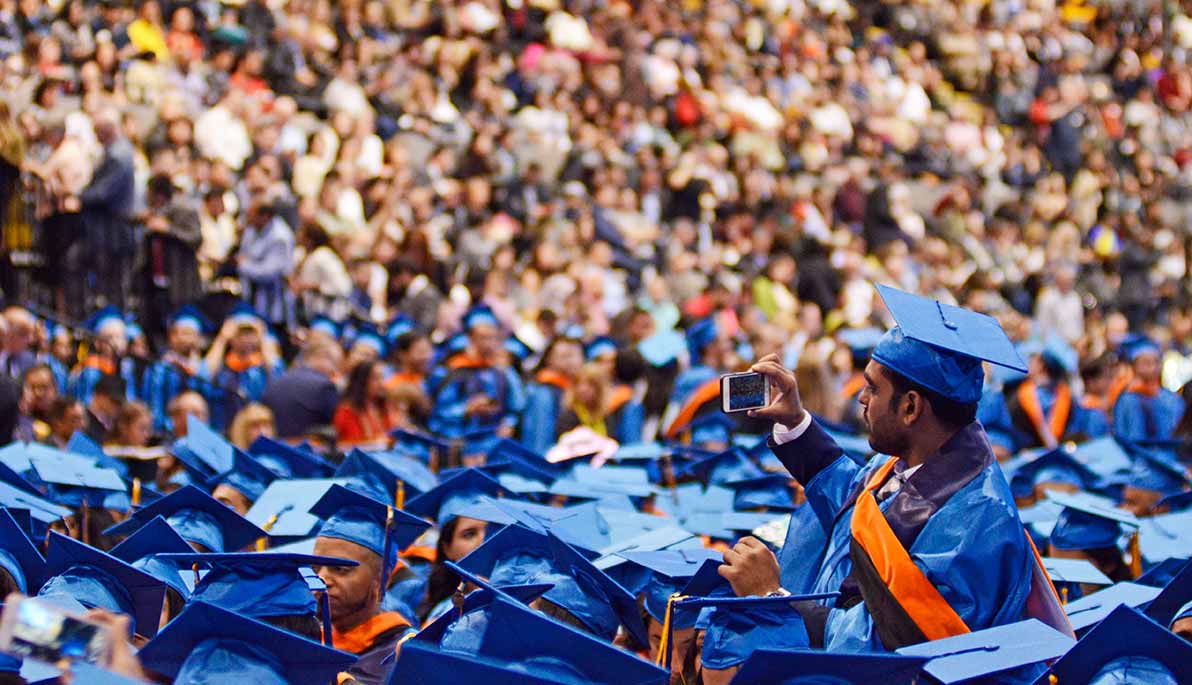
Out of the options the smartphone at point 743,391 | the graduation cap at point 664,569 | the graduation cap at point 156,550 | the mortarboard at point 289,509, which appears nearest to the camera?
the smartphone at point 743,391

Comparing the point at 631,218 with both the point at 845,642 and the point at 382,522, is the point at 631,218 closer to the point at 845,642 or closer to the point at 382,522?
the point at 382,522

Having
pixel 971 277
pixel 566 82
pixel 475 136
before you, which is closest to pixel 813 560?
pixel 971 277

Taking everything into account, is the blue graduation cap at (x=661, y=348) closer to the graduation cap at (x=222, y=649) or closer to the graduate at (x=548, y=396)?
the graduate at (x=548, y=396)

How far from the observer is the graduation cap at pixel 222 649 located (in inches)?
145

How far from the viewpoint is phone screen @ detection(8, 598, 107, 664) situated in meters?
2.66

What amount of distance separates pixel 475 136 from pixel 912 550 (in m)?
12.3

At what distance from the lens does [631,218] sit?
15.4 metres

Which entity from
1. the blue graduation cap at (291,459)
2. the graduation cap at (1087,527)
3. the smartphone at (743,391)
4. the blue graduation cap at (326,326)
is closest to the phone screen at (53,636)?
the smartphone at (743,391)

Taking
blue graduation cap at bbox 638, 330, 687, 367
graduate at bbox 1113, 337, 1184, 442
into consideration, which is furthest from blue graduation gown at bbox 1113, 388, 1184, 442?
blue graduation cap at bbox 638, 330, 687, 367

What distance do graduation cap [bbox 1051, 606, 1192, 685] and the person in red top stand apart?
6.11 m

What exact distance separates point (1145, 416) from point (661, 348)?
117 inches

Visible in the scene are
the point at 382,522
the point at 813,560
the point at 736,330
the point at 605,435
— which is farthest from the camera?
the point at 736,330

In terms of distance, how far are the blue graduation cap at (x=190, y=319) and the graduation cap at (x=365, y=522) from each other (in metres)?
5.67

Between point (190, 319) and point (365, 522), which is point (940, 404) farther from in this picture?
point (190, 319)
